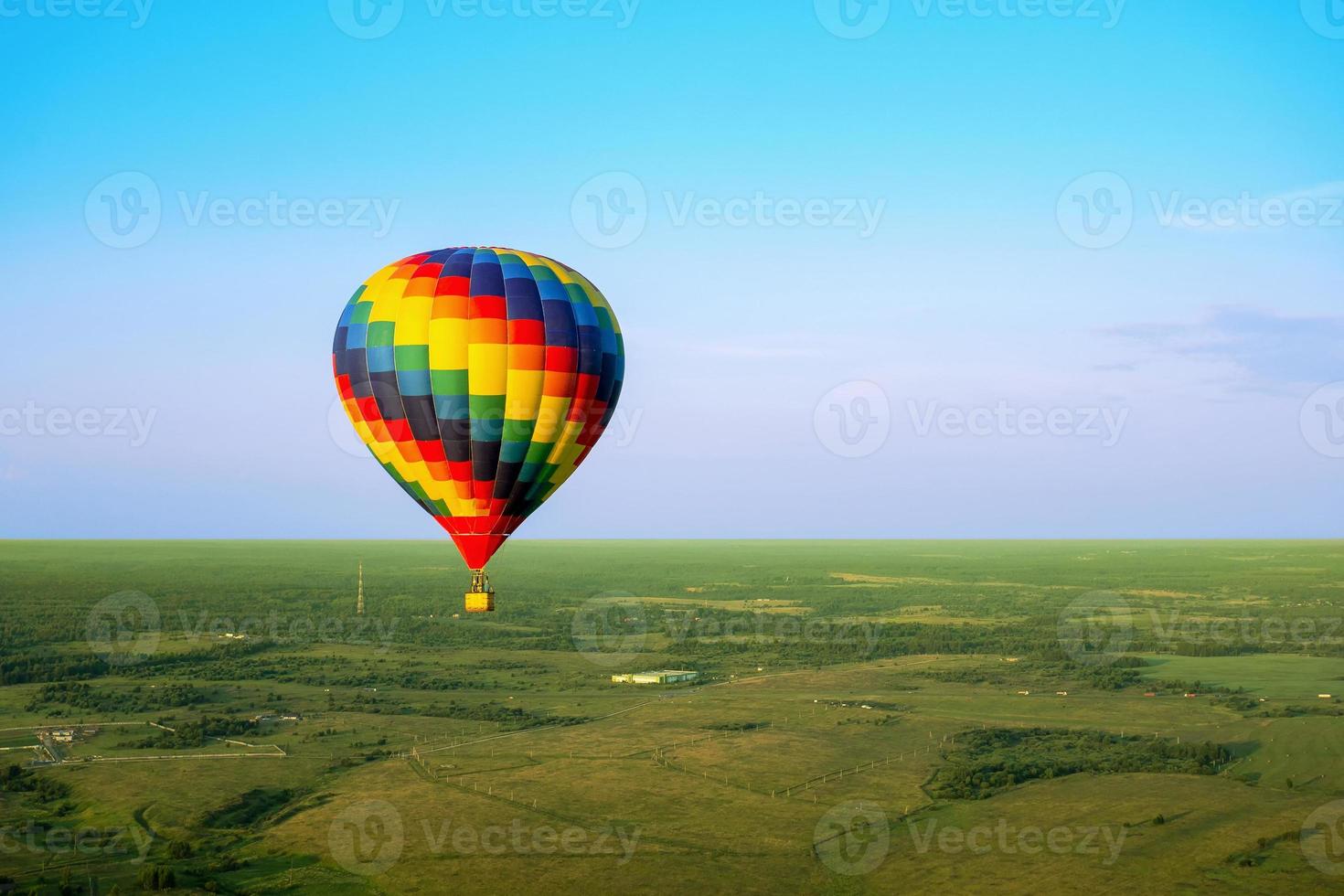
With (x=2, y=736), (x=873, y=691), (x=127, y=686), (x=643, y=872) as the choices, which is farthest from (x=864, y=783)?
(x=127, y=686)

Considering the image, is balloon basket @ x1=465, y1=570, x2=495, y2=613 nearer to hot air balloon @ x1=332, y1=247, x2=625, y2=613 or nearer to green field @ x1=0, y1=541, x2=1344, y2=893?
hot air balloon @ x1=332, y1=247, x2=625, y2=613

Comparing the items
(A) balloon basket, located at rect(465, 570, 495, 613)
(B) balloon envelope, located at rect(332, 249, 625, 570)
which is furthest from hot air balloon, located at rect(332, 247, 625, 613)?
(A) balloon basket, located at rect(465, 570, 495, 613)

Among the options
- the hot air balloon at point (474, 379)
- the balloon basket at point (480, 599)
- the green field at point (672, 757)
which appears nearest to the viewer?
the balloon basket at point (480, 599)

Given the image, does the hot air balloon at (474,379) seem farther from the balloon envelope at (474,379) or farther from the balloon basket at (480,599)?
the balloon basket at (480,599)

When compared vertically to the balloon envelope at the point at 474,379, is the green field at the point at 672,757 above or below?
below

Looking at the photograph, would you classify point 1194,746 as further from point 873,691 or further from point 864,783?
point 873,691

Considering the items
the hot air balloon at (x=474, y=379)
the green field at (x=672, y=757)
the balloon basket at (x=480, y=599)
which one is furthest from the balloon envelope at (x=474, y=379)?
the green field at (x=672, y=757)

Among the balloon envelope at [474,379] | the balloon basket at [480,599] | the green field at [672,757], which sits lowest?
the green field at [672,757]
